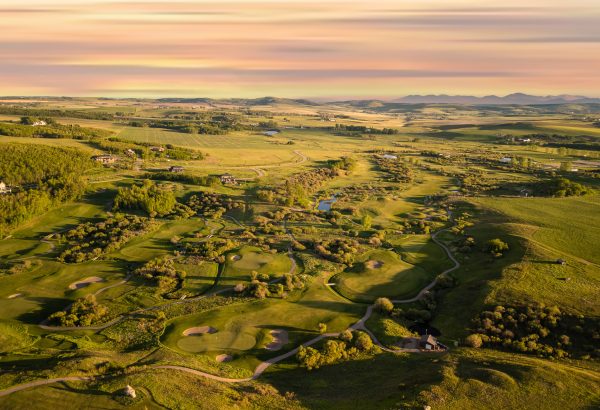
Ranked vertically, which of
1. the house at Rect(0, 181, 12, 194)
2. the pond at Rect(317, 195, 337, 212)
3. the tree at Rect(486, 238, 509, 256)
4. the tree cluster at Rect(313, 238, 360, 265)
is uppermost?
the house at Rect(0, 181, 12, 194)

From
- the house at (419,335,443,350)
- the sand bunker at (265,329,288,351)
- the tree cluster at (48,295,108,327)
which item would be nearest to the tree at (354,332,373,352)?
the house at (419,335,443,350)

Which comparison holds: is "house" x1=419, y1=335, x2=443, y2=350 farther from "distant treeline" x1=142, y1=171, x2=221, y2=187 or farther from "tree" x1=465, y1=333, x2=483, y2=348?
"distant treeline" x1=142, y1=171, x2=221, y2=187

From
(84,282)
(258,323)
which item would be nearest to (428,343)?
(258,323)

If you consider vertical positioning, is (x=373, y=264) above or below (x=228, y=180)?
below

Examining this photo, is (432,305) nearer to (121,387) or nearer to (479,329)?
(479,329)

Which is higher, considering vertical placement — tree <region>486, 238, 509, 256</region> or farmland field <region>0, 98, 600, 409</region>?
tree <region>486, 238, 509, 256</region>

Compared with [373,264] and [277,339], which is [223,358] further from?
[373,264]

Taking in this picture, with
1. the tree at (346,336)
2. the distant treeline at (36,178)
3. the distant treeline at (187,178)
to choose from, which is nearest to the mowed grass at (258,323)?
the tree at (346,336)

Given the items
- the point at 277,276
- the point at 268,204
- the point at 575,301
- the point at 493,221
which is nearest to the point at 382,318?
the point at 277,276
